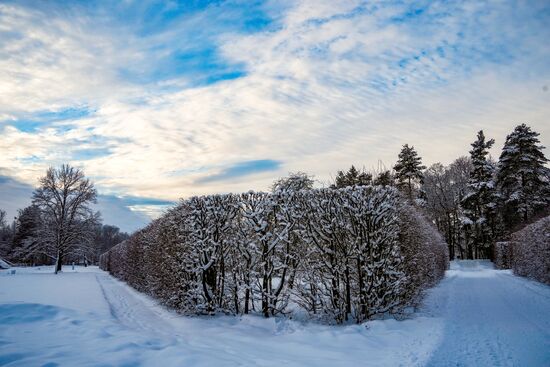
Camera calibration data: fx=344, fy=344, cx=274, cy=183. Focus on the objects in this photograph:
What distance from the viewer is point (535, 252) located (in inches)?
683

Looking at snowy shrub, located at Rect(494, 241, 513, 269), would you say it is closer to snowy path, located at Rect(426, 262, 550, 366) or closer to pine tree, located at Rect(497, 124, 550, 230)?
pine tree, located at Rect(497, 124, 550, 230)

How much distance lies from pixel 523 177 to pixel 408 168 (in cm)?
1146

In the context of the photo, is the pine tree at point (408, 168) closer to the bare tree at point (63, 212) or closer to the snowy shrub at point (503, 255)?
the snowy shrub at point (503, 255)

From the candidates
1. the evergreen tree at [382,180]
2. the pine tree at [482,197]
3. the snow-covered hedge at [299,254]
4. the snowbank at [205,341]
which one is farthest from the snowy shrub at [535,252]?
the pine tree at [482,197]

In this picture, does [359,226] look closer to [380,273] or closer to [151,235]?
[380,273]

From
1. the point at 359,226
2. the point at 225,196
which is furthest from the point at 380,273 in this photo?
the point at 225,196

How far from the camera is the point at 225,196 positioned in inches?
390

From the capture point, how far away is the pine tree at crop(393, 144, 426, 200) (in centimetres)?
4044

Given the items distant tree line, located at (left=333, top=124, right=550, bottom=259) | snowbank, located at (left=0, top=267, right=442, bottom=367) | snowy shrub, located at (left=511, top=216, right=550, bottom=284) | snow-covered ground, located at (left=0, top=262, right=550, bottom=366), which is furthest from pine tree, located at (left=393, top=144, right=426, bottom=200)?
snowbank, located at (left=0, top=267, right=442, bottom=367)

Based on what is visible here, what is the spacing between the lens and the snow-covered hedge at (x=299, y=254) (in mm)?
8320

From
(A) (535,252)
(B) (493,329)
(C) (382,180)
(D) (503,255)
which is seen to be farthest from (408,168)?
(B) (493,329)

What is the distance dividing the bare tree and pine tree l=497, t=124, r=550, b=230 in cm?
4218

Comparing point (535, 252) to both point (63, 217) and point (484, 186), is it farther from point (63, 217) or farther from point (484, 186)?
point (63, 217)

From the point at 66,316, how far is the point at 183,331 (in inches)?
96.6
